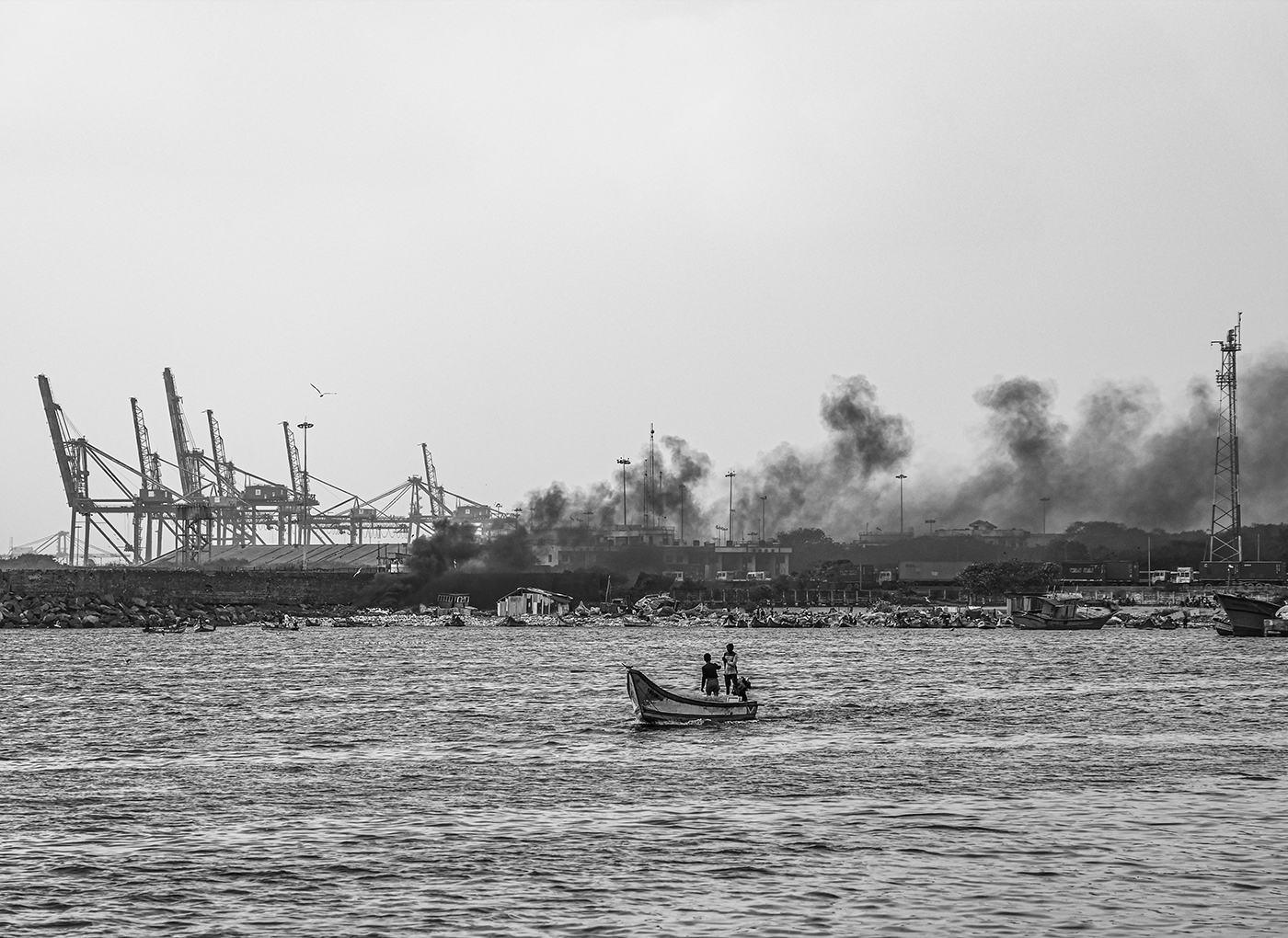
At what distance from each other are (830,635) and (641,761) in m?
101

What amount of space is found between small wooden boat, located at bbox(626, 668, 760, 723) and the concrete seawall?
12229 centimetres

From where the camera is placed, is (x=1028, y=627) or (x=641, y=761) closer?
(x=641, y=761)

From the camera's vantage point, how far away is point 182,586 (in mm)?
175375

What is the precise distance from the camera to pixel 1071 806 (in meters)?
27.6

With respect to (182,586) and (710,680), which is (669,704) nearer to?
(710,680)

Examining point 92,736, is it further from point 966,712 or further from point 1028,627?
point 1028,627

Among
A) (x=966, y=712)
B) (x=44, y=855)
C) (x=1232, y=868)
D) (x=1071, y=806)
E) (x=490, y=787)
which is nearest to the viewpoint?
(x=1232, y=868)

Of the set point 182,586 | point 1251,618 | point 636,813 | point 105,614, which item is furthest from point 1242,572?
point 636,813

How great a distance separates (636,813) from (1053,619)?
120535mm

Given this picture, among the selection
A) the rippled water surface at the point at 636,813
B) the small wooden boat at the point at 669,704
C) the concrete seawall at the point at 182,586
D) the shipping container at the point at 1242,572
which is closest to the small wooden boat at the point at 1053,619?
the shipping container at the point at 1242,572

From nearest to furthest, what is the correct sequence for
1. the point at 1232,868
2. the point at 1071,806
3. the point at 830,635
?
the point at 1232,868 < the point at 1071,806 < the point at 830,635

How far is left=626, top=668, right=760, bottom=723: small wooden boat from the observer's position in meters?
41.8

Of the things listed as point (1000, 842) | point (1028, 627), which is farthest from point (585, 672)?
point (1028, 627)

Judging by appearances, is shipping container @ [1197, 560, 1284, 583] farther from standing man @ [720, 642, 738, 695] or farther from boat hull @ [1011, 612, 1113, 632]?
standing man @ [720, 642, 738, 695]
